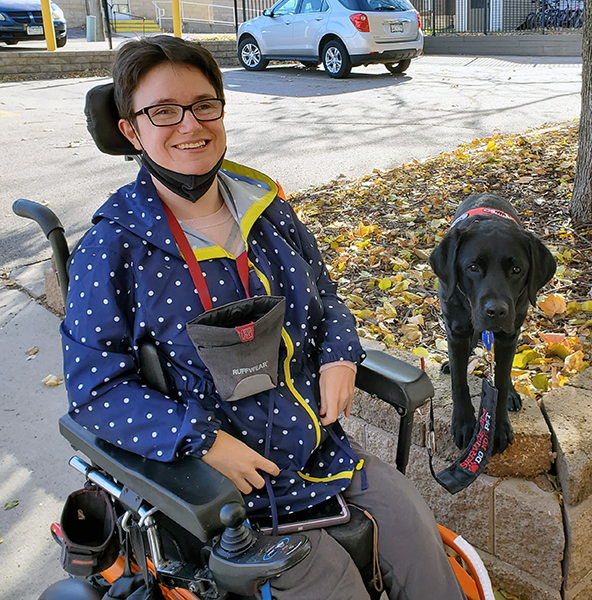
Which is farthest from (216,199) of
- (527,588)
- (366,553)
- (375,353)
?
(527,588)

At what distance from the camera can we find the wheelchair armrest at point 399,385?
6.15 ft

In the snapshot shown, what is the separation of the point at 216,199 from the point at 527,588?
5.98 feet

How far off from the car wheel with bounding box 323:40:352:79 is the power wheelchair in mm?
12484

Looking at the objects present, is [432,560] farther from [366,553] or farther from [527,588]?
[527,588]

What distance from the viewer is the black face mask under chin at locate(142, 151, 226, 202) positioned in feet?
6.31

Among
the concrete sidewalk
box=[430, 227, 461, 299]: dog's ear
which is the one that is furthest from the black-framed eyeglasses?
the concrete sidewalk

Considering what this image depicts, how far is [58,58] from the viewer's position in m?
15.0

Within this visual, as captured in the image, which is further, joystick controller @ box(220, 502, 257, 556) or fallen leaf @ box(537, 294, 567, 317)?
fallen leaf @ box(537, 294, 567, 317)

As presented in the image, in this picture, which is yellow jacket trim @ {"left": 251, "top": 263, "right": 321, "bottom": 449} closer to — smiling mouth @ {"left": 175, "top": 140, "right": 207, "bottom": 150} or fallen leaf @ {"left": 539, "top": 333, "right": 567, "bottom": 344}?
smiling mouth @ {"left": 175, "top": 140, "right": 207, "bottom": 150}

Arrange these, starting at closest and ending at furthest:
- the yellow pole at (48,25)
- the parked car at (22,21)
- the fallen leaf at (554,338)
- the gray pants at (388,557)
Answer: the gray pants at (388,557) → the fallen leaf at (554,338) → the yellow pole at (48,25) → the parked car at (22,21)

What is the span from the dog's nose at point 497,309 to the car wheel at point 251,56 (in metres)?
14.7

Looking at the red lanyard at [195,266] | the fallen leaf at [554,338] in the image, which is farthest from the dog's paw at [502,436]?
the red lanyard at [195,266]

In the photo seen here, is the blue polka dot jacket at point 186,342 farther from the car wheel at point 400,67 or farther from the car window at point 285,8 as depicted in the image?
the car window at point 285,8

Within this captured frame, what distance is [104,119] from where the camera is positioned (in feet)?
6.45
